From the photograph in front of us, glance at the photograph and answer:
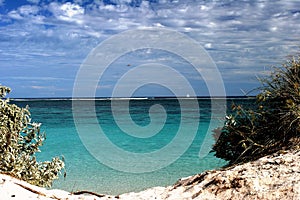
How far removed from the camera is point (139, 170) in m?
15.2

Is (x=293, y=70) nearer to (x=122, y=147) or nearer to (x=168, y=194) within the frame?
(x=168, y=194)

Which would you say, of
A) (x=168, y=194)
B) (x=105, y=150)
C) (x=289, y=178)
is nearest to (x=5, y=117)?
(x=168, y=194)

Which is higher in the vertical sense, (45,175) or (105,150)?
(45,175)

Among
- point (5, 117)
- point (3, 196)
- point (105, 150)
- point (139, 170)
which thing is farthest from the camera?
point (105, 150)

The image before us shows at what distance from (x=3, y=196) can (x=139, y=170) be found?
10921 mm

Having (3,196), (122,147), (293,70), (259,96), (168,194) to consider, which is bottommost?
(122,147)

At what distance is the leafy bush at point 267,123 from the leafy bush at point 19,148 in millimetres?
3868

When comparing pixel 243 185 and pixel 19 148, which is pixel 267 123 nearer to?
pixel 243 185

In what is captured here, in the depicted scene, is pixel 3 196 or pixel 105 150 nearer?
pixel 3 196

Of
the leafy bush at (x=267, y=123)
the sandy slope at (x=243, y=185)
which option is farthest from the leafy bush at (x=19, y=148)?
the leafy bush at (x=267, y=123)

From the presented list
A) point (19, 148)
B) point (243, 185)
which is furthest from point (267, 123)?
point (19, 148)

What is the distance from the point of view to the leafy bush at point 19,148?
7.35 m

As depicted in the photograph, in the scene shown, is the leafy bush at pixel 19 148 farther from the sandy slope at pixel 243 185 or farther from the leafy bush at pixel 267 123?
the leafy bush at pixel 267 123

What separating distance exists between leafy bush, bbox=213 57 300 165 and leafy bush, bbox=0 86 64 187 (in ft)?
12.7
